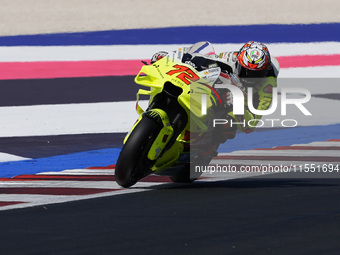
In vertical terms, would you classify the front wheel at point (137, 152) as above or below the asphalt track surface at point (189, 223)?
above

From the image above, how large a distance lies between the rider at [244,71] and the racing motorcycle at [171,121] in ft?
Answer: 0.30

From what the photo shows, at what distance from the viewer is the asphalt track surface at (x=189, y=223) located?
21.5 ft

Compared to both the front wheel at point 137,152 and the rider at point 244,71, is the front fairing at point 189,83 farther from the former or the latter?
the front wheel at point 137,152

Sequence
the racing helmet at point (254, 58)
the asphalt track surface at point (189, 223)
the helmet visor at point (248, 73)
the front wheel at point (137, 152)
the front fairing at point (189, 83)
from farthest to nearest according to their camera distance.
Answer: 1. the helmet visor at point (248, 73)
2. the racing helmet at point (254, 58)
3. the front fairing at point (189, 83)
4. the front wheel at point (137, 152)
5. the asphalt track surface at point (189, 223)

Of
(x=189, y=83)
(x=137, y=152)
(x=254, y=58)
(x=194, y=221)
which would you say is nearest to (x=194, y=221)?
(x=194, y=221)

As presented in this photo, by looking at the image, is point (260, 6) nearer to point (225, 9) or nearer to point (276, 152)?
point (225, 9)

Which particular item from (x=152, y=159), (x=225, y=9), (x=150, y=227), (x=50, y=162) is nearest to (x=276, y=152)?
(x=50, y=162)

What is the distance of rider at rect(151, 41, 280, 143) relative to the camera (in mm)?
9305

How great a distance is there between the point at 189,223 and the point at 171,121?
1.86m

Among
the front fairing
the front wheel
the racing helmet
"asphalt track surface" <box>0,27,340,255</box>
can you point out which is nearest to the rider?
the racing helmet

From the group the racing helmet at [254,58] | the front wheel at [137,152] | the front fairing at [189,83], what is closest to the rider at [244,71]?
the racing helmet at [254,58]

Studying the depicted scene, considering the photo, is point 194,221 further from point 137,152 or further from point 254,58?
point 254,58

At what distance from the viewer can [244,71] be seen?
957 centimetres

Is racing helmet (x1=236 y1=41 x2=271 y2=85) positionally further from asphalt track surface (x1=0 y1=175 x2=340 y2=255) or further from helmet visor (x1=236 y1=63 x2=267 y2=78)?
asphalt track surface (x1=0 y1=175 x2=340 y2=255)
